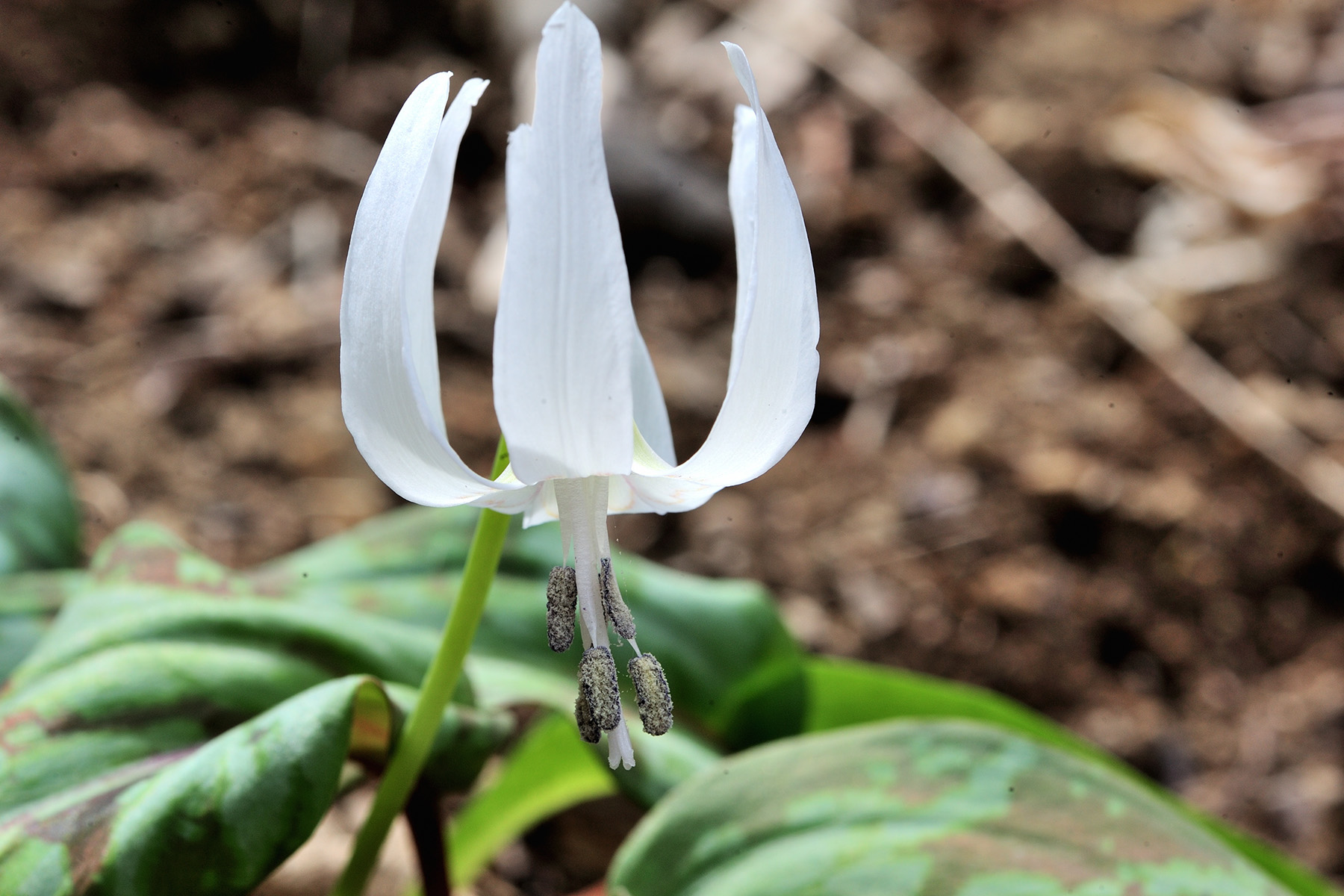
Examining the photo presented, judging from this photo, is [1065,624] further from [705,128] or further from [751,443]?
[705,128]

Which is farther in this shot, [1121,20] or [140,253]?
[1121,20]

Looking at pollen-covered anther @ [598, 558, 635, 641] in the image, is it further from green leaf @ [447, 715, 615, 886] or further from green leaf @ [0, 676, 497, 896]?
green leaf @ [447, 715, 615, 886]

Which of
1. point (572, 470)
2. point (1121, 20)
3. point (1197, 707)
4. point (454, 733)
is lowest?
point (1197, 707)

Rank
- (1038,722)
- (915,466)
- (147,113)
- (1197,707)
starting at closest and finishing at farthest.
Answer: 1. (1038,722)
2. (1197,707)
3. (915,466)
4. (147,113)

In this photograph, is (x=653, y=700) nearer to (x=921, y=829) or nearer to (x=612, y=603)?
(x=612, y=603)

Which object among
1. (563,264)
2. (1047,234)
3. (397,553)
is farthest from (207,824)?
(1047,234)

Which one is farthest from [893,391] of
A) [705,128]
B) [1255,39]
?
[1255,39]

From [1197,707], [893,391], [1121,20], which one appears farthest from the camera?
[1121,20]
